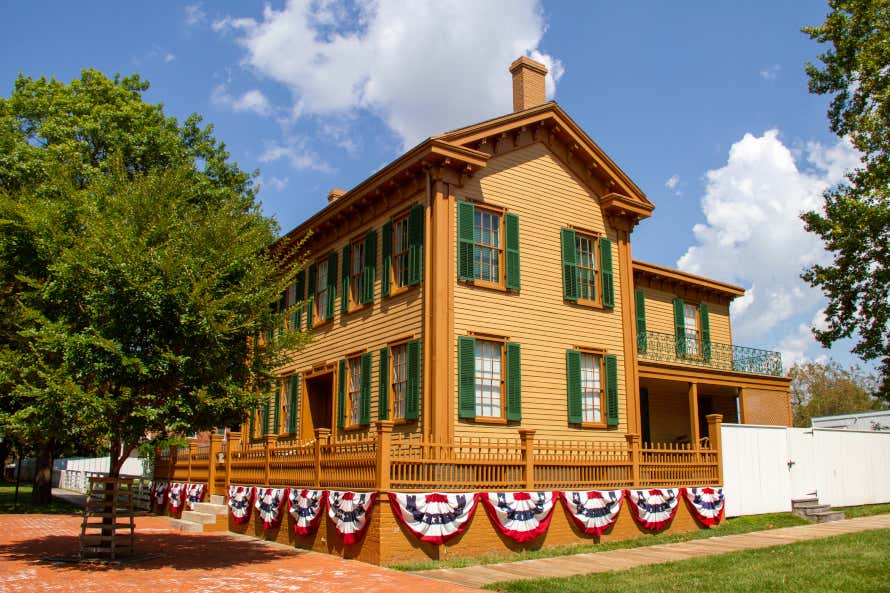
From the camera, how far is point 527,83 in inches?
779

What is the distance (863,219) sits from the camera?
20.4 metres

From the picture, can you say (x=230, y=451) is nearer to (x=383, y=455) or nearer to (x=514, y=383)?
(x=514, y=383)

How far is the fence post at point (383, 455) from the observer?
39.9ft

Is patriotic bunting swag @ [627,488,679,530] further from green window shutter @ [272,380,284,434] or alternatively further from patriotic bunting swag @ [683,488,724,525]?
green window shutter @ [272,380,284,434]

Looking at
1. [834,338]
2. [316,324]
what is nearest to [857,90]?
[834,338]

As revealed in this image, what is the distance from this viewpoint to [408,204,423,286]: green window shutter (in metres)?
16.4

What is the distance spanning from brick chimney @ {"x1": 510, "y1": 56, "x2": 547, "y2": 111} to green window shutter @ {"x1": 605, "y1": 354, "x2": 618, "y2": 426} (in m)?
6.97

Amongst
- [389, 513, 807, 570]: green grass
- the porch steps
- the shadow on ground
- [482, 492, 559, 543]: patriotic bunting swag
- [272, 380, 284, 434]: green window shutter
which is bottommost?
the shadow on ground

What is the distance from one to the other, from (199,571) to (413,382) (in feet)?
19.4

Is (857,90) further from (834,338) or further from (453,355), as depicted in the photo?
(453,355)

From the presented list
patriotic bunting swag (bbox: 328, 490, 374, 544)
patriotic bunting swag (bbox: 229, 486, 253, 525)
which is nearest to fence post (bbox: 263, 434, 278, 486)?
→ patriotic bunting swag (bbox: 229, 486, 253, 525)

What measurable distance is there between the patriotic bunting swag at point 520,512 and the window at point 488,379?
2.75m

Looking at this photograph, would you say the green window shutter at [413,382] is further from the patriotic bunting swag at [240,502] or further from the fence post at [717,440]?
the fence post at [717,440]

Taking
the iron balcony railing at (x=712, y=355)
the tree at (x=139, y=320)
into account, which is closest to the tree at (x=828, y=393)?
the iron balcony railing at (x=712, y=355)
